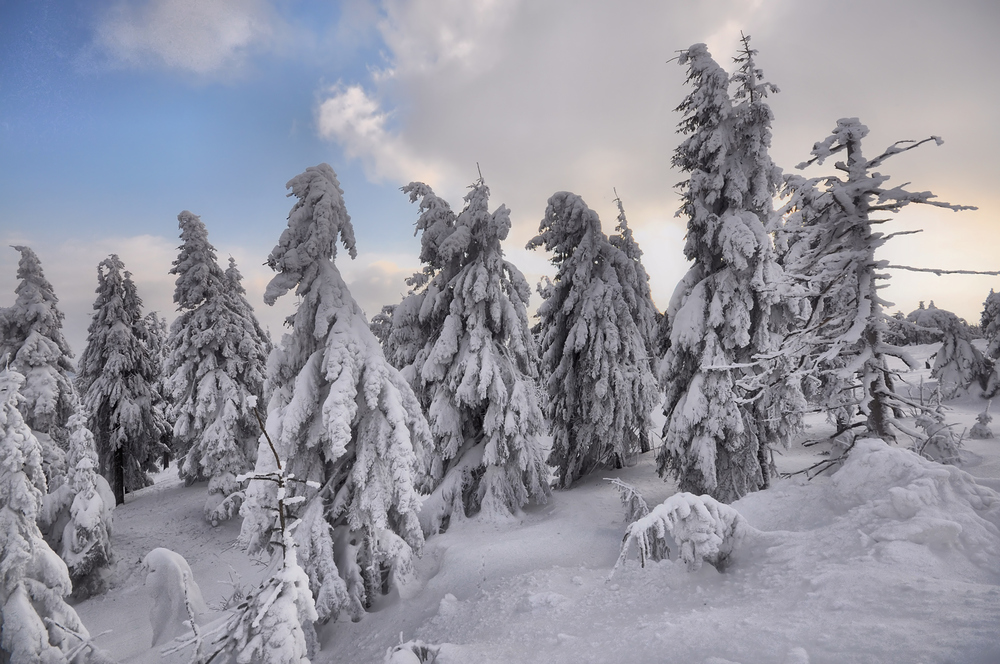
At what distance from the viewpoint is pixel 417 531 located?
10.4m

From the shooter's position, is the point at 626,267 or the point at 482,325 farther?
the point at 626,267

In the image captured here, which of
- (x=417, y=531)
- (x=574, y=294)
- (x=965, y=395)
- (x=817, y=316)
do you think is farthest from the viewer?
(x=965, y=395)

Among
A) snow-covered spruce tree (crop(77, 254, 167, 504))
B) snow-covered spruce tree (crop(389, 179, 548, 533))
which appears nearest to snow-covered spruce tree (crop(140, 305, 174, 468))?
snow-covered spruce tree (crop(77, 254, 167, 504))

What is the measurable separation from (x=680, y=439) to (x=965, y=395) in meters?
23.1

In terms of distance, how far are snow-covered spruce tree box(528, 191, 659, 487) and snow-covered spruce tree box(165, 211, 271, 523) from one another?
12.8 m

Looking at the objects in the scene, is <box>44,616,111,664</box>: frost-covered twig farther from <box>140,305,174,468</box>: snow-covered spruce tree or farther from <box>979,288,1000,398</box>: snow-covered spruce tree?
<box>979,288,1000,398</box>: snow-covered spruce tree

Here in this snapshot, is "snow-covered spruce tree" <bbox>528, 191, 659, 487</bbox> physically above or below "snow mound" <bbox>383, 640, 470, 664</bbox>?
above

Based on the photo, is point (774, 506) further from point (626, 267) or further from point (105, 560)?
point (105, 560)

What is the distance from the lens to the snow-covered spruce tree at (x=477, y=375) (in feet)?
46.6

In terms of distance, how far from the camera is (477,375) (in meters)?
14.2

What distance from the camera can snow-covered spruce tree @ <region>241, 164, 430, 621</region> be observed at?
9.07m

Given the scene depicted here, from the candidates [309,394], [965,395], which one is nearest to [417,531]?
[309,394]

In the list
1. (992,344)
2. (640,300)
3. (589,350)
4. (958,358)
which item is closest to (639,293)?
(640,300)

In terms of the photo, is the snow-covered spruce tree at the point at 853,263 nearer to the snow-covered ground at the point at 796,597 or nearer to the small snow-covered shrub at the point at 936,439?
the small snow-covered shrub at the point at 936,439
